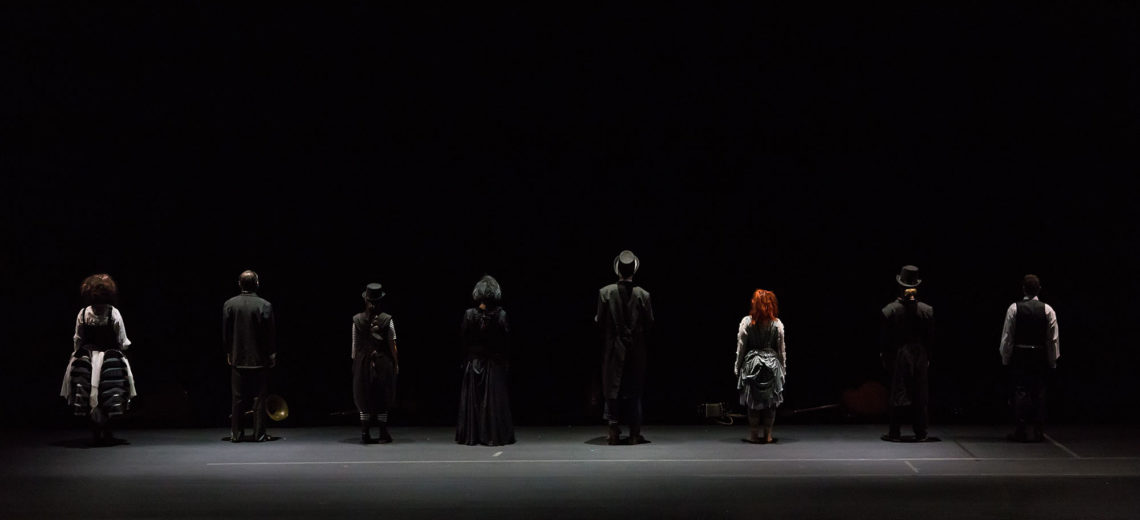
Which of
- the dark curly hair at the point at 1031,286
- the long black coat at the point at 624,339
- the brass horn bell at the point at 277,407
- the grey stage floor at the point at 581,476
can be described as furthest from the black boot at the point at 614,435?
the dark curly hair at the point at 1031,286

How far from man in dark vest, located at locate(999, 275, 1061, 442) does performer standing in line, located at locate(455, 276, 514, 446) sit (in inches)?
158

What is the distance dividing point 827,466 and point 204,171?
6.95 metres

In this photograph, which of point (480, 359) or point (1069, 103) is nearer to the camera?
point (480, 359)

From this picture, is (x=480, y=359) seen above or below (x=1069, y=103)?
below

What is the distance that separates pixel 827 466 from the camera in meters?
8.66

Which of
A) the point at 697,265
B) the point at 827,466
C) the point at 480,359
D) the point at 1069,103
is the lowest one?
the point at 827,466

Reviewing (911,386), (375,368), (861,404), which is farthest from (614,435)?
(861,404)

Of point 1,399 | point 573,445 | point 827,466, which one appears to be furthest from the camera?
point 1,399

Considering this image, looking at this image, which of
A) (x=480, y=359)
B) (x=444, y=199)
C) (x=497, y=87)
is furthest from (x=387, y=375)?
(x=497, y=87)

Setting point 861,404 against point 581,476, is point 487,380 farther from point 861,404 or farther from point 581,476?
point 861,404

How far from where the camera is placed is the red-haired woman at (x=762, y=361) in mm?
9836

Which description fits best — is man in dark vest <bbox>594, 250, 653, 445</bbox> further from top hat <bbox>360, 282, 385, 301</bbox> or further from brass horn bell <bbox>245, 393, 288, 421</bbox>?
brass horn bell <bbox>245, 393, 288, 421</bbox>

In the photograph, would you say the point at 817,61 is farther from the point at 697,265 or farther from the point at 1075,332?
the point at 1075,332

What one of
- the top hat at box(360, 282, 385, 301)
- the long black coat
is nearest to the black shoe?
the long black coat
